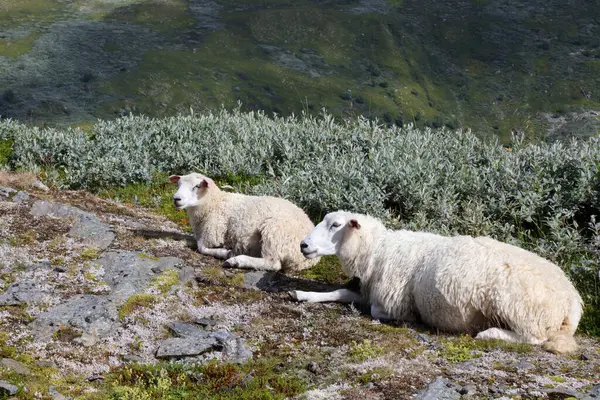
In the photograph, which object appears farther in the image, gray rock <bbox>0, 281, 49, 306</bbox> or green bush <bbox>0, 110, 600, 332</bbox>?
green bush <bbox>0, 110, 600, 332</bbox>

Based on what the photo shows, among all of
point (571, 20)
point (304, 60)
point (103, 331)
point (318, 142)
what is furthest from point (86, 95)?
point (571, 20)

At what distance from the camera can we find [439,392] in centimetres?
547

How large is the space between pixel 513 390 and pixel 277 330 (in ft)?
8.41

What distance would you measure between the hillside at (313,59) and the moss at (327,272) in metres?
73.3

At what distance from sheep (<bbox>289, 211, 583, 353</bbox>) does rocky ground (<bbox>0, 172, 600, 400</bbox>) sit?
0.24 metres

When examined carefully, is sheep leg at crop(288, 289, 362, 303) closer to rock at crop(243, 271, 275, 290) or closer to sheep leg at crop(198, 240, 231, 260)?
rock at crop(243, 271, 275, 290)

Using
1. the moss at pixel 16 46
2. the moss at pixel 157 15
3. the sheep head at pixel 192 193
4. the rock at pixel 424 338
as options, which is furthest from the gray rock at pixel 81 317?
the moss at pixel 157 15

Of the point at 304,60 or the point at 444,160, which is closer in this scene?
the point at 444,160

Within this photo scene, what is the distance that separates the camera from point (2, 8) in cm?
13562

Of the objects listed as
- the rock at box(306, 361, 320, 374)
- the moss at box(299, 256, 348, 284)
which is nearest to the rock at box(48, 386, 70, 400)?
the rock at box(306, 361, 320, 374)

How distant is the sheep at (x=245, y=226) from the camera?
947 cm

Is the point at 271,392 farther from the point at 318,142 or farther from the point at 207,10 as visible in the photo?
the point at 207,10

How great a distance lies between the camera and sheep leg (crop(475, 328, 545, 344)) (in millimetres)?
6680

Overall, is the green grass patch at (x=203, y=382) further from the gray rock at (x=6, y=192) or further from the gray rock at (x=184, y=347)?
the gray rock at (x=6, y=192)
